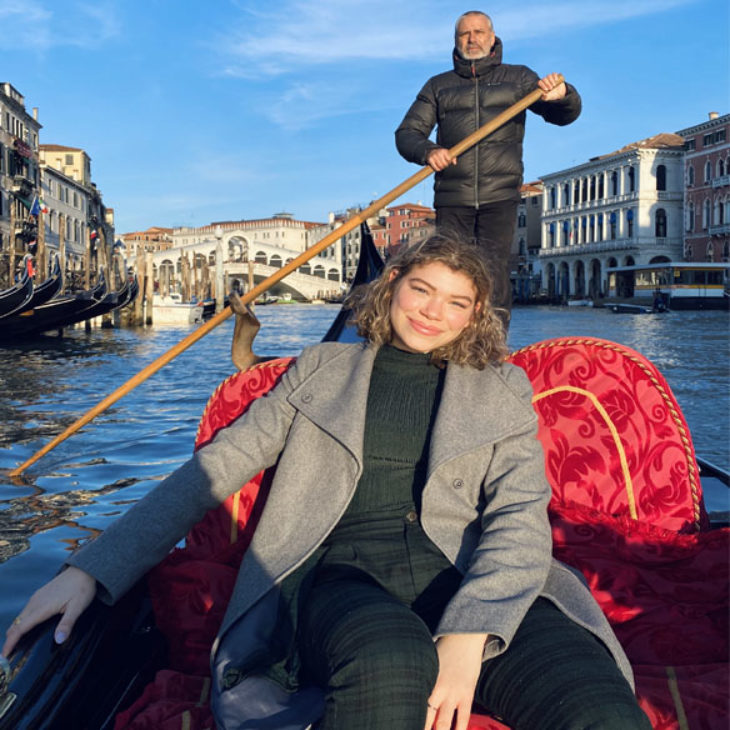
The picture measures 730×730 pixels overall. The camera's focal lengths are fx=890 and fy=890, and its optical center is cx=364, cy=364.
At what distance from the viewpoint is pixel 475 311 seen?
116 centimetres

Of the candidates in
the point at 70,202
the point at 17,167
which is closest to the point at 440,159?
the point at 17,167

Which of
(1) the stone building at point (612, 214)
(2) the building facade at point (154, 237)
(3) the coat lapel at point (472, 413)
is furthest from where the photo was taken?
(2) the building facade at point (154, 237)

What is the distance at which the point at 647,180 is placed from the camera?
87.2ft

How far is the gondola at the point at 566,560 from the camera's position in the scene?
0.81m

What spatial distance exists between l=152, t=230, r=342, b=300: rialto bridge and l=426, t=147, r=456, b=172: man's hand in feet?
98.9

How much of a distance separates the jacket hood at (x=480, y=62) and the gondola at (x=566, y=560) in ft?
3.66

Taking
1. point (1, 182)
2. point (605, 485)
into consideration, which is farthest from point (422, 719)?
point (1, 182)

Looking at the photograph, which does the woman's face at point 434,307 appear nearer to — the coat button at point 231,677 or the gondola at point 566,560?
the gondola at point 566,560

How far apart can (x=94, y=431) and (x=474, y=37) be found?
2.15 metres

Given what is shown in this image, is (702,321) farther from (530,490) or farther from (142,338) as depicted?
(530,490)

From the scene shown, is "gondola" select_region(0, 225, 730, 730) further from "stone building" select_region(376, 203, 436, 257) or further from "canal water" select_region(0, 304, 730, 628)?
"stone building" select_region(376, 203, 436, 257)

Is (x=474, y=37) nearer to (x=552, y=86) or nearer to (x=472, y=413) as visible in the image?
(x=552, y=86)

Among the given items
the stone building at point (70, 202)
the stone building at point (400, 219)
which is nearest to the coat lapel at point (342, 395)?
the stone building at point (70, 202)

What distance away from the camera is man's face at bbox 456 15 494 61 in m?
2.12
